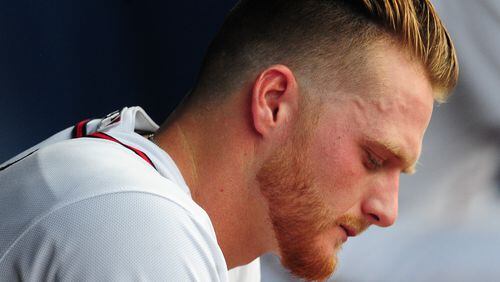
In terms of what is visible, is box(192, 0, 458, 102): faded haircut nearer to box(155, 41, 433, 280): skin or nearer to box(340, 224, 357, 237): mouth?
box(155, 41, 433, 280): skin

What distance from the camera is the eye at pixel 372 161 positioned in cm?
97

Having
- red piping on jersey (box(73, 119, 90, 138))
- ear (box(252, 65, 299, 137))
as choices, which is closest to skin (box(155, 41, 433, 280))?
ear (box(252, 65, 299, 137))

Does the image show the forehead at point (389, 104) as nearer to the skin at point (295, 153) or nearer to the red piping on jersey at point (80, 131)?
the skin at point (295, 153)

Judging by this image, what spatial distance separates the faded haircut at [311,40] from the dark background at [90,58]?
0.64 meters

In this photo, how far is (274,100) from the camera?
0.95 metres

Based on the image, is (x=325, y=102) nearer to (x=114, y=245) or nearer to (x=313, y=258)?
(x=313, y=258)

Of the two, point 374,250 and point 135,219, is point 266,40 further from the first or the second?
point 374,250

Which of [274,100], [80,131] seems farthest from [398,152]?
[80,131]

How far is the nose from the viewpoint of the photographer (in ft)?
3.25

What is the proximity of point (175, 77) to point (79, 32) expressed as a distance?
0.76 feet

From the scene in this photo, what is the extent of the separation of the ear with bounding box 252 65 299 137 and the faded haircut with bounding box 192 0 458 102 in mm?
18

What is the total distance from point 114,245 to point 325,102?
1.11ft

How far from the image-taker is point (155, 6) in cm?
171

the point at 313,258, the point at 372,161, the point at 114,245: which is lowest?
the point at 313,258
